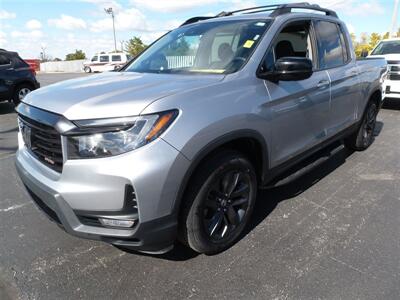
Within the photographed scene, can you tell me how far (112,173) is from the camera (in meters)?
2.00

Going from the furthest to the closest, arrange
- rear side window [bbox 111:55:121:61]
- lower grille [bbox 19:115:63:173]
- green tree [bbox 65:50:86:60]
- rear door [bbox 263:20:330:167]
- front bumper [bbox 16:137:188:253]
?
green tree [bbox 65:50:86:60] → rear side window [bbox 111:55:121:61] → rear door [bbox 263:20:330:167] → lower grille [bbox 19:115:63:173] → front bumper [bbox 16:137:188:253]

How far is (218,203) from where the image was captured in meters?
2.64

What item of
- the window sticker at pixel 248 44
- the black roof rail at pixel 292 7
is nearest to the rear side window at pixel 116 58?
the black roof rail at pixel 292 7

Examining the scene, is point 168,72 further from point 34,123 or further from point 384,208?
point 384,208

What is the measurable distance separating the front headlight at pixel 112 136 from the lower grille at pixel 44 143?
0.19m

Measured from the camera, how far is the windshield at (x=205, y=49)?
115 inches

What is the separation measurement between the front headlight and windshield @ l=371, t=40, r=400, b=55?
31.7ft

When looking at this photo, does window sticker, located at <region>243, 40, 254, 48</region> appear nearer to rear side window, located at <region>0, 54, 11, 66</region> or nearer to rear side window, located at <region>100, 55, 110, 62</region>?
rear side window, located at <region>0, 54, 11, 66</region>

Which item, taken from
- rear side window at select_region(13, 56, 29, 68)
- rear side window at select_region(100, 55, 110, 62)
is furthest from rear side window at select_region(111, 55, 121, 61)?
rear side window at select_region(13, 56, 29, 68)

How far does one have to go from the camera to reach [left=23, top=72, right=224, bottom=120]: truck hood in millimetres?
2086

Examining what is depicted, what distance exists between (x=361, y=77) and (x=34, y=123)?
4013mm

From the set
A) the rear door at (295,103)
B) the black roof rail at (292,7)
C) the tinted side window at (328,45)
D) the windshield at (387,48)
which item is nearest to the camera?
the rear door at (295,103)

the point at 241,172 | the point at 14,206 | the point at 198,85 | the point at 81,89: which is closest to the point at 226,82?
the point at 198,85

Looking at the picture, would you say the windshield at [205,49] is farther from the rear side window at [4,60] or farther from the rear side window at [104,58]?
the rear side window at [104,58]
